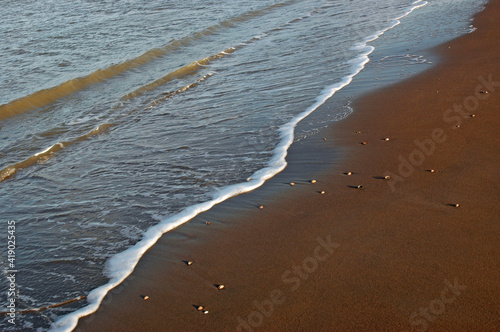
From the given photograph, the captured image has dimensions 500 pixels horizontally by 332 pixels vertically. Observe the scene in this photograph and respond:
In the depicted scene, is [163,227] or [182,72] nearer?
[163,227]

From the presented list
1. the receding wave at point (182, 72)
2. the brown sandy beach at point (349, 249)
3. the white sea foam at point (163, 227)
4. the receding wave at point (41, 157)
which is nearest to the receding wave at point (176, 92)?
the receding wave at point (182, 72)

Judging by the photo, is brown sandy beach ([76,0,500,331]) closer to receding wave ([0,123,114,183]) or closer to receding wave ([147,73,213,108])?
receding wave ([0,123,114,183])

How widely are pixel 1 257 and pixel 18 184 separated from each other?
1909 millimetres

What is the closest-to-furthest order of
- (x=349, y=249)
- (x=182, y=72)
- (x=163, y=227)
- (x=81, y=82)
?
(x=349, y=249)
(x=163, y=227)
(x=81, y=82)
(x=182, y=72)

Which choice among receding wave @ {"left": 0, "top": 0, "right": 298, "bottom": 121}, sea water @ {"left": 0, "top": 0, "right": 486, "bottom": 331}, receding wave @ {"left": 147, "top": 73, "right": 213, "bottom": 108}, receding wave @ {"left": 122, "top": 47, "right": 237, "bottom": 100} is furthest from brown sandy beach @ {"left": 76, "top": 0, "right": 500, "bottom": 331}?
receding wave @ {"left": 0, "top": 0, "right": 298, "bottom": 121}

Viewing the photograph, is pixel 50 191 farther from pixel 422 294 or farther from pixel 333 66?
pixel 333 66

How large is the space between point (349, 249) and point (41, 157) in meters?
4.95

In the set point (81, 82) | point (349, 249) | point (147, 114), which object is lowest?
point (349, 249)

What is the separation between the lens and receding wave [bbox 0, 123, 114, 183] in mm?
6549

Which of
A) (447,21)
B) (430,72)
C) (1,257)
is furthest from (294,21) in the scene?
(1,257)

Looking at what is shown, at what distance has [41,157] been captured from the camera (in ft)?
23.1

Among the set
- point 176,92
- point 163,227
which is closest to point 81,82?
point 176,92

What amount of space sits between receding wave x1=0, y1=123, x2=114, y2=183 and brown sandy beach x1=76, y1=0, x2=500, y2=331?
3237 millimetres

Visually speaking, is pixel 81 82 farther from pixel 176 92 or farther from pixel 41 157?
pixel 41 157
